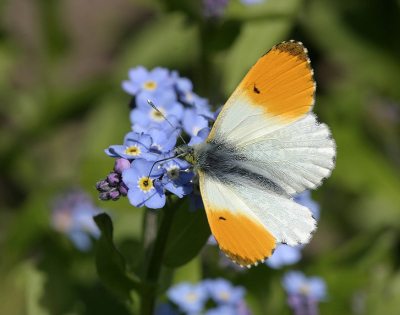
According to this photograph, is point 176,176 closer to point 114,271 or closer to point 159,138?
point 159,138

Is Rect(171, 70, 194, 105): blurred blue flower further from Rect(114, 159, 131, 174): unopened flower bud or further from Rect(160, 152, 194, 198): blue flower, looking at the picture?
Rect(114, 159, 131, 174): unopened flower bud

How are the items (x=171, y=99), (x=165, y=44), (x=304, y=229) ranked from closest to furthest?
1. (x=304, y=229)
2. (x=171, y=99)
3. (x=165, y=44)

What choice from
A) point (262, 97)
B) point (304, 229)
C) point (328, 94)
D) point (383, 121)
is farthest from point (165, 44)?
point (304, 229)

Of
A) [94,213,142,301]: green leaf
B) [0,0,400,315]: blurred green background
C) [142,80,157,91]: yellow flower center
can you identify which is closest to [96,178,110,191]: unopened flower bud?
[94,213,142,301]: green leaf

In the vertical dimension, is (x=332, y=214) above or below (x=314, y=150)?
below

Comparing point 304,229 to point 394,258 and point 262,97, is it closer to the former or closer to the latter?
point 262,97

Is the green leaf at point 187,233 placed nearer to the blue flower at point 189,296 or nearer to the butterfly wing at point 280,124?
the butterfly wing at point 280,124

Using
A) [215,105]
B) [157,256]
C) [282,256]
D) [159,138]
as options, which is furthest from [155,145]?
[215,105]
